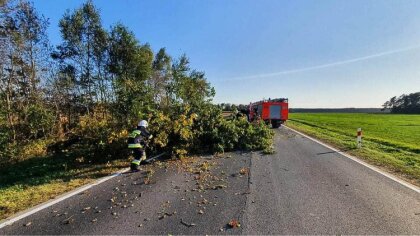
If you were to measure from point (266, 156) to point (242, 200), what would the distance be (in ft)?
19.2

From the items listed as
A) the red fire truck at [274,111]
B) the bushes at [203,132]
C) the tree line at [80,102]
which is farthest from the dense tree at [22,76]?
the red fire truck at [274,111]

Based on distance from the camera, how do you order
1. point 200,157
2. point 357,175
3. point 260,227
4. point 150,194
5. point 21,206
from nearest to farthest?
1. point 260,227
2. point 21,206
3. point 150,194
4. point 357,175
5. point 200,157

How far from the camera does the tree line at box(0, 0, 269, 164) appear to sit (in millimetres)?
12242

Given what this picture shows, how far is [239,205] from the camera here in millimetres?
5945

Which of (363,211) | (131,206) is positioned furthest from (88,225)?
(363,211)

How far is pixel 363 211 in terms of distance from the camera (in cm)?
564

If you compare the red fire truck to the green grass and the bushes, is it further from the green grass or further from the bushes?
the green grass

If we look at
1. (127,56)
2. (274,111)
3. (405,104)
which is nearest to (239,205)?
(127,56)

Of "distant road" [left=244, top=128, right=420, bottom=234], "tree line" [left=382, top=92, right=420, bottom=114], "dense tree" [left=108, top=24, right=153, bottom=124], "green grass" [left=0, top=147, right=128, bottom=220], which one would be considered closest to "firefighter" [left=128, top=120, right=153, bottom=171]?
"green grass" [left=0, top=147, right=128, bottom=220]

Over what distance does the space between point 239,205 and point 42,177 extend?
237 inches

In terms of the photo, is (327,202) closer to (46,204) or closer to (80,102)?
(46,204)

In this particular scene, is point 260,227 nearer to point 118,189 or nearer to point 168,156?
point 118,189

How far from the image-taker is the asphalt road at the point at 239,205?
4.90m

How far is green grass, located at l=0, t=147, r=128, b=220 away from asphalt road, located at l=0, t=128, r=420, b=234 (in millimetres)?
789
